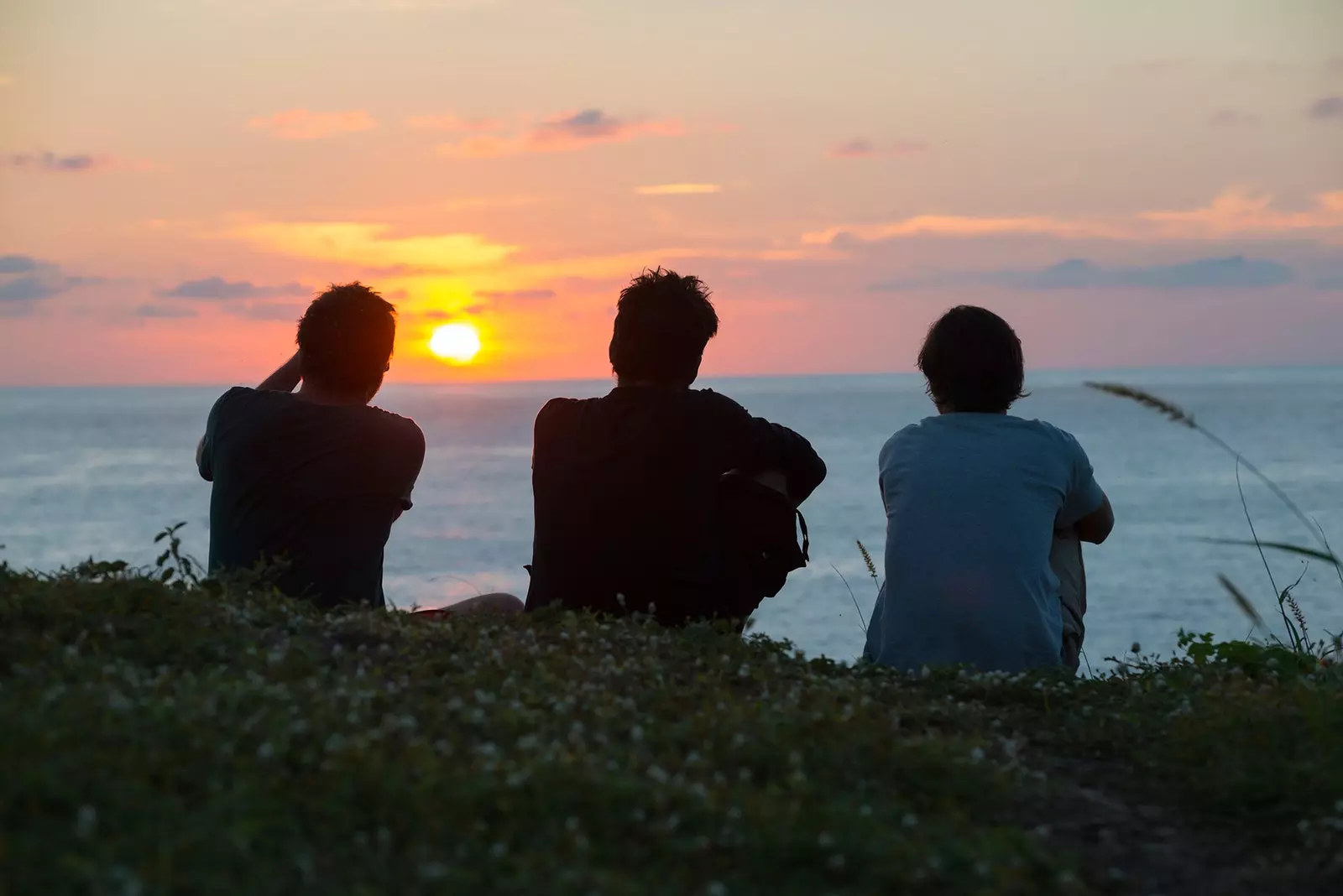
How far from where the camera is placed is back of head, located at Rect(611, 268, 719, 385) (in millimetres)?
6156

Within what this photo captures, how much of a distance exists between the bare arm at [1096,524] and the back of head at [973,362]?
1.98ft

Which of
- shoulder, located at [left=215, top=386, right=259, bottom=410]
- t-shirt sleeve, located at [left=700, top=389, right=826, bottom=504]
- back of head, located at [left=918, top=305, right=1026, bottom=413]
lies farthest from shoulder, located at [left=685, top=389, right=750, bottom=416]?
shoulder, located at [left=215, top=386, right=259, bottom=410]

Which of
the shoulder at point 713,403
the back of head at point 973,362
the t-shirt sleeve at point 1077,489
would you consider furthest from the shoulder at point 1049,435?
the shoulder at point 713,403

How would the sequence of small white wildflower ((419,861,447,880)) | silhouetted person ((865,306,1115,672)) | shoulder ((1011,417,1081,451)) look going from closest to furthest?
1. small white wildflower ((419,861,447,880))
2. silhouetted person ((865,306,1115,672))
3. shoulder ((1011,417,1081,451))

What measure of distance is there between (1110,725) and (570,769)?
2.17 metres

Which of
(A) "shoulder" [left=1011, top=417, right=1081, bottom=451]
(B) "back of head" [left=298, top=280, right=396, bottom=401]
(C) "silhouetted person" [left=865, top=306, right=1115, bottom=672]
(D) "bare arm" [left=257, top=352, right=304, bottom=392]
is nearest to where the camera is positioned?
(C) "silhouetted person" [left=865, top=306, right=1115, bottom=672]

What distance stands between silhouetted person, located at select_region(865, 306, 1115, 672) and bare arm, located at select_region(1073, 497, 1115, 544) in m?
0.06

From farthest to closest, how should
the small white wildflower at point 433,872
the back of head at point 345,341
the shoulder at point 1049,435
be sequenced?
the back of head at point 345,341
the shoulder at point 1049,435
the small white wildflower at point 433,872

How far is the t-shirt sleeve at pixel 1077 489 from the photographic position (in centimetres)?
569

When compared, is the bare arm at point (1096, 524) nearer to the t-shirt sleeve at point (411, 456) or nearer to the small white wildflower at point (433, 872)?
the t-shirt sleeve at point (411, 456)

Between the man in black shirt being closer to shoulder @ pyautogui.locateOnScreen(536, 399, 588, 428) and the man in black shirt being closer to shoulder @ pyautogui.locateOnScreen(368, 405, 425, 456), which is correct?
shoulder @ pyautogui.locateOnScreen(536, 399, 588, 428)

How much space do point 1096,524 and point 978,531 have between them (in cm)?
79

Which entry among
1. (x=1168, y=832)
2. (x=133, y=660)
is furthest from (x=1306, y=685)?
(x=133, y=660)

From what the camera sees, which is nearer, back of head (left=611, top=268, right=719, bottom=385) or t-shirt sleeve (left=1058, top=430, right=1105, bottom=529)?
t-shirt sleeve (left=1058, top=430, right=1105, bottom=529)
